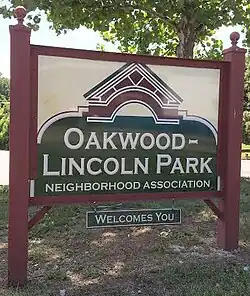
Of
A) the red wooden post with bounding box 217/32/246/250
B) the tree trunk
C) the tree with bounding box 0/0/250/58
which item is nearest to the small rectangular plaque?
the red wooden post with bounding box 217/32/246/250

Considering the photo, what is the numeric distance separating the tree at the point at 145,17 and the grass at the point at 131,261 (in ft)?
12.8

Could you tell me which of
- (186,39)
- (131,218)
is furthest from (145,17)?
(131,218)

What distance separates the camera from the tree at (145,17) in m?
8.62

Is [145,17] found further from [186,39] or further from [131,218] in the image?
[131,218]

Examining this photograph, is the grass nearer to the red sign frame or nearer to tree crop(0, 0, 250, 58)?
the red sign frame

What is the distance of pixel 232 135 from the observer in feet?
16.3

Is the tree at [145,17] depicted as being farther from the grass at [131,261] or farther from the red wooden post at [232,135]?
the grass at [131,261]

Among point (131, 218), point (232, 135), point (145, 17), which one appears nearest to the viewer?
point (131, 218)

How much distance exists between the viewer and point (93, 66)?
14.5ft

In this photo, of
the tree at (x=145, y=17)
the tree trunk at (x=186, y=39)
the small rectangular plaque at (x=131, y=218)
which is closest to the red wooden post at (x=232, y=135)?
the small rectangular plaque at (x=131, y=218)

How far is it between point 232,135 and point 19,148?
226 cm

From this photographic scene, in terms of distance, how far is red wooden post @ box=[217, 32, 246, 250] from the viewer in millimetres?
4961

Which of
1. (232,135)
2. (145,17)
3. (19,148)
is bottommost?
(19,148)

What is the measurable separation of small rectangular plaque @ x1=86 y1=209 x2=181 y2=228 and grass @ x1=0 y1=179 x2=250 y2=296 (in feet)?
1.33
